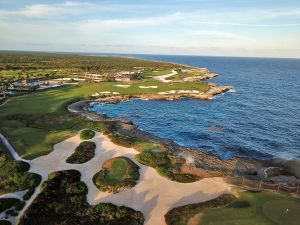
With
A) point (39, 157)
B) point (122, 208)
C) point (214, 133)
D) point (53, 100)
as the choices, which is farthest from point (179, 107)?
point (122, 208)

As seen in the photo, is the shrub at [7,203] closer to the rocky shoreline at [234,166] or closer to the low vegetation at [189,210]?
the low vegetation at [189,210]

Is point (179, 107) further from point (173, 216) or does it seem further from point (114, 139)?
point (173, 216)

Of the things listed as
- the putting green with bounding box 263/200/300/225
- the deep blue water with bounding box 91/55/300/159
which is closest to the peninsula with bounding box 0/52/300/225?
the putting green with bounding box 263/200/300/225

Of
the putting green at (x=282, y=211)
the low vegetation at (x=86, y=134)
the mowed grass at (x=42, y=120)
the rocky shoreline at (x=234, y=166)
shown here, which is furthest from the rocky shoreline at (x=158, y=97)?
the putting green at (x=282, y=211)

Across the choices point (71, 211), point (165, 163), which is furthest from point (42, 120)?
point (71, 211)

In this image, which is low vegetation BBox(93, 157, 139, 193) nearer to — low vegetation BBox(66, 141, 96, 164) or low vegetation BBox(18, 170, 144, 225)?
low vegetation BBox(18, 170, 144, 225)
